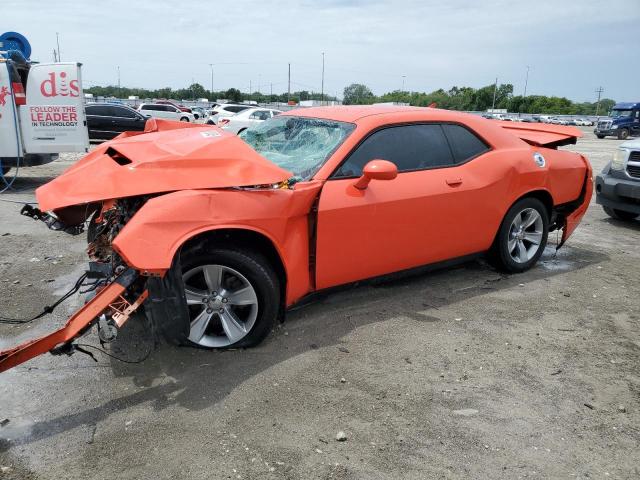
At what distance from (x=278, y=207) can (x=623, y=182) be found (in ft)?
19.9

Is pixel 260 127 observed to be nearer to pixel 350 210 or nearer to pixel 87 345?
pixel 350 210

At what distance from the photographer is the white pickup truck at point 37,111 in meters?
8.84

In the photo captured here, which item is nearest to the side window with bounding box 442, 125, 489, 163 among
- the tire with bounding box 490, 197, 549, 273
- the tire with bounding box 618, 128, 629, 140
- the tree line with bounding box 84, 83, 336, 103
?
the tire with bounding box 490, 197, 549, 273


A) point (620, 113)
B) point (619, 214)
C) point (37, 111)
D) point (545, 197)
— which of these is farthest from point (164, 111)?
point (620, 113)

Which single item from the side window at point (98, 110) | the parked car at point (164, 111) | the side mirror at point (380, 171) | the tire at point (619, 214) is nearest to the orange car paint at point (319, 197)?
the side mirror at point (380, 171)

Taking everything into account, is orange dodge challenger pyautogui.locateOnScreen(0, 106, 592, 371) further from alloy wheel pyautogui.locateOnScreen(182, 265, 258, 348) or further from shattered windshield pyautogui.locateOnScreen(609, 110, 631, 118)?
shattered windshield pyautogui.locateOnScreen(609, 110, 631, 118)

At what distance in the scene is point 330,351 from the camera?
3.50 m

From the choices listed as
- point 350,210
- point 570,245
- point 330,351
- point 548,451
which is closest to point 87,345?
point 330,351

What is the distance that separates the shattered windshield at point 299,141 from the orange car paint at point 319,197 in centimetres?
11

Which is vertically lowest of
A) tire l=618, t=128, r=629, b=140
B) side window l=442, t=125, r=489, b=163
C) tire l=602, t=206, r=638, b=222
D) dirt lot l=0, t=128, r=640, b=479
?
dirt lot l=0, t=128, r=640, b=479

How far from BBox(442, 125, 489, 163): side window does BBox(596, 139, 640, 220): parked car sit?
3.74 metres

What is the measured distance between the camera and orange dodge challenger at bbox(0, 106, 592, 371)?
9.63 feet

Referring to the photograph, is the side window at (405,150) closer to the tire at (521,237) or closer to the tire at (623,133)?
the tire at (521,237)

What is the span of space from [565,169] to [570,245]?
156cm
